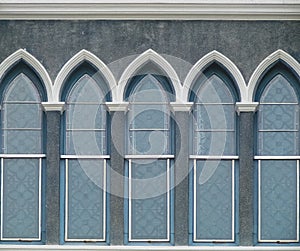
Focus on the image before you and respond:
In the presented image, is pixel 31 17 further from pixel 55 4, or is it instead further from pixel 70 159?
pixel 70 159

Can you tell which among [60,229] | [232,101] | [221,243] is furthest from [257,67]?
[60,229]

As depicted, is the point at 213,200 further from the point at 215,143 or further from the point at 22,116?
the point at 22,116

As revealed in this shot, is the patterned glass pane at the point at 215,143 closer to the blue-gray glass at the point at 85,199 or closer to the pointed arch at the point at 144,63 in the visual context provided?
the pointed arch at the point at 144,63

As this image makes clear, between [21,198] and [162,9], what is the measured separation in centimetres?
284

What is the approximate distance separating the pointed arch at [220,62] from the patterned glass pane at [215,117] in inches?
9.3

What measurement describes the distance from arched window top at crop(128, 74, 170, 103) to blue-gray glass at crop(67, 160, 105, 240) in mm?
908

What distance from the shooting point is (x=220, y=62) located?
1102 cm

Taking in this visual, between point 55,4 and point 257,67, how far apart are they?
2.53 metres

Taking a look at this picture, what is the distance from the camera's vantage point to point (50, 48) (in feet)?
36.2

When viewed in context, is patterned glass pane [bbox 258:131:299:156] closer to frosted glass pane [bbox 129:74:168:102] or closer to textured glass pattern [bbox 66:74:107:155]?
frosted glass pane [bbox 129:74:168:102]

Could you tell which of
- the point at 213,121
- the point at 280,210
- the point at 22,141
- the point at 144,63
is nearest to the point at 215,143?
the point at 213,121

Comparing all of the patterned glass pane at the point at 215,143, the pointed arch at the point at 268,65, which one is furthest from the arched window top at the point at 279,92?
the patterned glass pane at the point at 215,143

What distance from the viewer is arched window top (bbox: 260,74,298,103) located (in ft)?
36.5

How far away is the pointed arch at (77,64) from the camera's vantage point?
11008 millimetres
